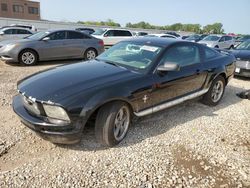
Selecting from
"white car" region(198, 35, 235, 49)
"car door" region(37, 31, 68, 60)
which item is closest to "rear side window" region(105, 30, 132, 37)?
"white car" region(198, 35, 235, 49)

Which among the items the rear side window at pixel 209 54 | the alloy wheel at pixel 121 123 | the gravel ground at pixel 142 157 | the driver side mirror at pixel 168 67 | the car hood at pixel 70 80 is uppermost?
the rear side window at pixel 209 54

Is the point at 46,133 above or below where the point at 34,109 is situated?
below

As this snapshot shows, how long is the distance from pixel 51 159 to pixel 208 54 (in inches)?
154

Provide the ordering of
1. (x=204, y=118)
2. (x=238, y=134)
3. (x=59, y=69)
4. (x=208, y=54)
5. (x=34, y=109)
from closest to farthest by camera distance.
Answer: (x=34, y=109) < (x=59, y=69) < (x=238, y=134) < (x=204, y=118) < (x=208, y=54)

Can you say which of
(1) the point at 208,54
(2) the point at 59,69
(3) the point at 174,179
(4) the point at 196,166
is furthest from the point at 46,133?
(1) the point at 208,54

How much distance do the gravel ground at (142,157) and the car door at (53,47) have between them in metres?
4.76

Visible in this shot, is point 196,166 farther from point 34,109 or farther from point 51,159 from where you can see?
point 34,109

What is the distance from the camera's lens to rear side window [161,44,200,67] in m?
4.28

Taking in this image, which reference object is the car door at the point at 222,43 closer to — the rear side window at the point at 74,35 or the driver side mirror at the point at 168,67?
the rear side window at the point at 74,35

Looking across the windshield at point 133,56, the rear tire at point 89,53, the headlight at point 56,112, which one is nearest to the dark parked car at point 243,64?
the windshield at point 133,56

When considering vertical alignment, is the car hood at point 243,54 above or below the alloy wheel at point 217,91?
above

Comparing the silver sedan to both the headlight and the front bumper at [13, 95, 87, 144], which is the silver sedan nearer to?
the front bumper at [13, 95, 87, 144]

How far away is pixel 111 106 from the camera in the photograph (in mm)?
3359

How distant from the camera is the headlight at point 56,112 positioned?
2.99 m
